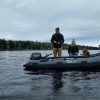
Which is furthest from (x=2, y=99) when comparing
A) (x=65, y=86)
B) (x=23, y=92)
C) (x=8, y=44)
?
(x=8, y=44)

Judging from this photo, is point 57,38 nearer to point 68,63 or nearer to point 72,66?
point 68,63

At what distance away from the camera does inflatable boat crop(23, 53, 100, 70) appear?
2022 cm

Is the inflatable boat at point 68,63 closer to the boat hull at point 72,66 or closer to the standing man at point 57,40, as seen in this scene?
the boat hull at point 72,66

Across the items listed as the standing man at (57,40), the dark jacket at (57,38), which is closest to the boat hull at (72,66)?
the standing man at (57,40)

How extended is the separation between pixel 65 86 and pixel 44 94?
180cm

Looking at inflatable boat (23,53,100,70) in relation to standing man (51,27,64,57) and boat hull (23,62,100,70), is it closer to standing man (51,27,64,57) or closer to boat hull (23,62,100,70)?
boat hull (23,62,100,70)

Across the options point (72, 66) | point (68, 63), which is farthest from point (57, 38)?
point (72, 66)

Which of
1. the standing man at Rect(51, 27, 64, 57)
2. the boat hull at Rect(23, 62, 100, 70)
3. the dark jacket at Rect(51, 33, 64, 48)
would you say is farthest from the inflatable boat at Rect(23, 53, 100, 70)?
the dark jacket at Rect(51, 33, 64, 48)

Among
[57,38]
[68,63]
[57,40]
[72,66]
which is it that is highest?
[57,38]

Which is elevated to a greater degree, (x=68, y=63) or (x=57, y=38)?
(x=57, y=38)

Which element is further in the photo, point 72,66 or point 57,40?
point 57,40

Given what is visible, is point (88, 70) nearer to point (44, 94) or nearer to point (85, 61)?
point (85, 61)

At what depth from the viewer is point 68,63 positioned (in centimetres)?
2041

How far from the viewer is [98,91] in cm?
1175
